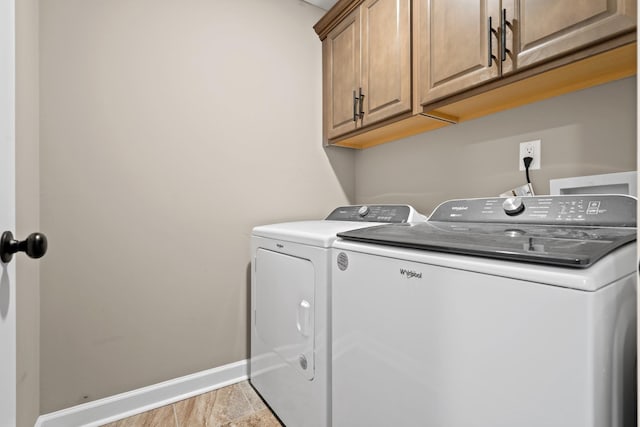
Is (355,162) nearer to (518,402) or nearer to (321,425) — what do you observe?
(321,425)

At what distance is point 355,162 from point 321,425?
172 centimetres

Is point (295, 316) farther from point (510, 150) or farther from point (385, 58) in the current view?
point (385, 58)

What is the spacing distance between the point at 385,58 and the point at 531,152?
32.8 inches

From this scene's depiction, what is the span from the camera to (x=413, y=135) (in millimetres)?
1818

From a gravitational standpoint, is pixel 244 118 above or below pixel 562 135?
above

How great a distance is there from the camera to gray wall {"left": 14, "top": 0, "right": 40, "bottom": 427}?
40.8 inches

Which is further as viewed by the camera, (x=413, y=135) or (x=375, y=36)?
(x=413, y=135)

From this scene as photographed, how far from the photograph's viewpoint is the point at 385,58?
1538 millimetres

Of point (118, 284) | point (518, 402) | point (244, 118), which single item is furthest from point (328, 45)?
point (518, 402)

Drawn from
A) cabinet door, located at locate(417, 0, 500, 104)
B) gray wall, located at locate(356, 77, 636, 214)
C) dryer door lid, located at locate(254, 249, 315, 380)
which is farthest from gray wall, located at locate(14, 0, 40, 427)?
gray wall, located at locate(356, 77, 636, 214)

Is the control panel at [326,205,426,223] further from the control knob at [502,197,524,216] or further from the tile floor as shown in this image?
the tile floor

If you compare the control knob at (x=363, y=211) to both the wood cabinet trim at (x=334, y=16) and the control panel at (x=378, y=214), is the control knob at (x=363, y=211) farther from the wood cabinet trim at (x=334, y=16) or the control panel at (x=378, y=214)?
the wood cabinet trim at (x=334, y=16)

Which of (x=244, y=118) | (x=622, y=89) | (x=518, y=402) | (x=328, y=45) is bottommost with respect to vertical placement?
(x=518, y=402)

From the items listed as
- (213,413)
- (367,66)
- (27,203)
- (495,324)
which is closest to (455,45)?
(367,66)
